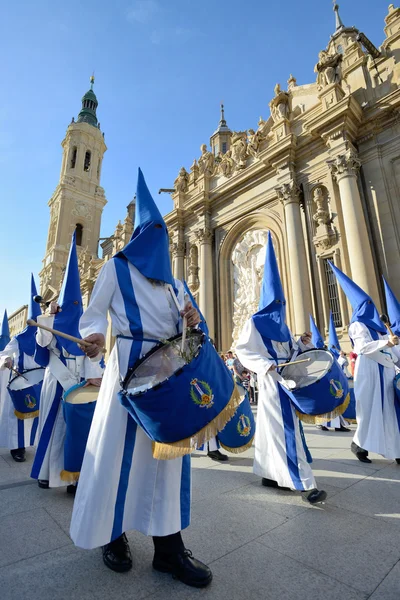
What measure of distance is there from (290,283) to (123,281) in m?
11.8

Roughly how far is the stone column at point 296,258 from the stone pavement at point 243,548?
8950 millimetres

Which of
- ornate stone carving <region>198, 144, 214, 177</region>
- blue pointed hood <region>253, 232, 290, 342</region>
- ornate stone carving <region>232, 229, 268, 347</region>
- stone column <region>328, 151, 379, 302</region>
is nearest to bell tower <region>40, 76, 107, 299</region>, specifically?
ornate stone carving <region>198, 144, 214, 177</region>

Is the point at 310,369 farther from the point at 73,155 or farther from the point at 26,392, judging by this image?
the point at 73,155

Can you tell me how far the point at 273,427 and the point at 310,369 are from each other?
0.75 m

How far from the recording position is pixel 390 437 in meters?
4.26

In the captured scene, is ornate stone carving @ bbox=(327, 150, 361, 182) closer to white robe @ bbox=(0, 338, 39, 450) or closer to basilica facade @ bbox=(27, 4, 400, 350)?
basilica facade @ bbox=(27, 4, 400, 350)

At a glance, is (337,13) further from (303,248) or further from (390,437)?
(390,437)

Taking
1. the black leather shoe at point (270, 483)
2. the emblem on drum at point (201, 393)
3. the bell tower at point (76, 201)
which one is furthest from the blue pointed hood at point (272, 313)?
the bell tower at point (76, 201)

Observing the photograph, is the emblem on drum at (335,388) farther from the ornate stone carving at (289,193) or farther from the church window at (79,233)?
the church window at (79,233)

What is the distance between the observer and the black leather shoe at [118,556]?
71.3 inches

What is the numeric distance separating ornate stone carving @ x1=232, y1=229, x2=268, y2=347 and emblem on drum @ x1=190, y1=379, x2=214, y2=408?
13.3 meters

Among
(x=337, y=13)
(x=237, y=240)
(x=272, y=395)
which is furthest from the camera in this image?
(x=337, y=13)

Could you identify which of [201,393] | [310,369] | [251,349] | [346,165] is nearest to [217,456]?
[251,349]

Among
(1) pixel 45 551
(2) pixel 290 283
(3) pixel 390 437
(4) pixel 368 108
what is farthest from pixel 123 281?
(4) pixel 368 108
